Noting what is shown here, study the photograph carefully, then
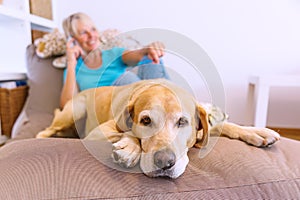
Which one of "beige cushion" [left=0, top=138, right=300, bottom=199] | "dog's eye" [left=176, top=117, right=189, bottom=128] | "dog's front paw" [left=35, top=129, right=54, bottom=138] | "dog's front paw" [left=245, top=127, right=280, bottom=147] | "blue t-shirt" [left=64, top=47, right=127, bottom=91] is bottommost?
"dog's front paw" [left=35, top=129, right=54, bottom=138]

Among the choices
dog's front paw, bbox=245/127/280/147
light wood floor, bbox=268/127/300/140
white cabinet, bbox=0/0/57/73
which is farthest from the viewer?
light wood floor, bbox=268/127/300/140

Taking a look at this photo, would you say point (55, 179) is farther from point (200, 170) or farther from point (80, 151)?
point (200, 170)

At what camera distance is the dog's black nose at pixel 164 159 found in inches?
22.2

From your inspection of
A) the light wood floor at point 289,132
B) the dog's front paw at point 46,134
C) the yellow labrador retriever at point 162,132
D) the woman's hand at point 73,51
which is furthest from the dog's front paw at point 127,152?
the light wood floor at point 289,132

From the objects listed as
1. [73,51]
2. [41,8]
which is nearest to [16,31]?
[41,8]

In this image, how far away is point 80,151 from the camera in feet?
1.95

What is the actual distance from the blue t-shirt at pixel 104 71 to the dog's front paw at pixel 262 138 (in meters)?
1.04

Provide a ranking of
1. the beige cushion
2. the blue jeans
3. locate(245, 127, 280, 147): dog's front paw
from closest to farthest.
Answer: the beige cushion < locate(245, 127, 280, 147): dog's front paw < the blue jeans

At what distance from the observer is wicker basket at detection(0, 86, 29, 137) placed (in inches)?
62.8

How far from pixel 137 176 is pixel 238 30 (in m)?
1.79

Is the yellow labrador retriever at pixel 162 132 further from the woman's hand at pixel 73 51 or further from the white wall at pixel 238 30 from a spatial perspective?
the white wall at pixel 238 30

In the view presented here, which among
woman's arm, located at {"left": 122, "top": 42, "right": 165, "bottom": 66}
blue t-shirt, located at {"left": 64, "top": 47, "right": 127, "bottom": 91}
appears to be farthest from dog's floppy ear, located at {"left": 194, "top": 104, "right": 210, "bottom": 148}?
blue t-shirt, located at {"left": 64, "top": 47, "right": 127, "bottom": 91}

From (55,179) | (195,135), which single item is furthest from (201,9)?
(55,179)

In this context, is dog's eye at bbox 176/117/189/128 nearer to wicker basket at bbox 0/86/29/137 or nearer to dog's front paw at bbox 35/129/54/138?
dog's front paw at bbox 35/129/54/138
